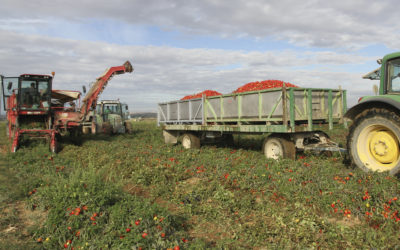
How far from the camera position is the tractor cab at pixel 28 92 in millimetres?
14180

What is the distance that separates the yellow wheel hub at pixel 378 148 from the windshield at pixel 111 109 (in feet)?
58.4

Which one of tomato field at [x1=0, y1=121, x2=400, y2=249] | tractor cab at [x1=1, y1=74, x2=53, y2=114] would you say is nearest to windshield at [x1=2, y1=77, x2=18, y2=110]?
tractor cab at [x1=1, y1=74, x2=53, y2=114]

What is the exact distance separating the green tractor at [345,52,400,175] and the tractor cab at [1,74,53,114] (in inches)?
537

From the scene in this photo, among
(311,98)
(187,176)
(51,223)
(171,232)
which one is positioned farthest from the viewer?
(311,98)

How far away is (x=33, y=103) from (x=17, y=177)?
311 inches

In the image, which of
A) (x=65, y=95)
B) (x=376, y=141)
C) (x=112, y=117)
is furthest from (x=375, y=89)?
(x=112, y=117)

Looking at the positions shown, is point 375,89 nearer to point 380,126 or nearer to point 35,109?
point 380,126

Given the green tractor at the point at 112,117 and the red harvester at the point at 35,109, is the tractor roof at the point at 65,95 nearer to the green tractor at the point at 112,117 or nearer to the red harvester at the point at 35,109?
the red harvester at the point at 35,109

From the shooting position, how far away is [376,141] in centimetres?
629

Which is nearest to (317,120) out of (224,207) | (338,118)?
(338,118)

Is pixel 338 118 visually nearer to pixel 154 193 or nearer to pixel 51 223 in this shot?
pixel 154 193

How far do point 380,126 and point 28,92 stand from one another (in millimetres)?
14943

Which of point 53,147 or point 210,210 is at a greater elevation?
point 53,147

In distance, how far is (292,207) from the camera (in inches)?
204
